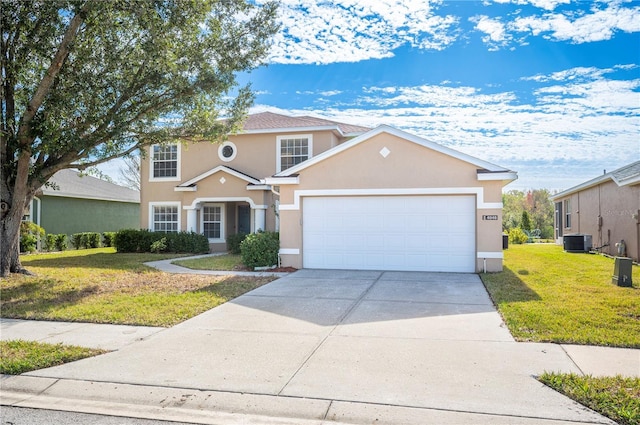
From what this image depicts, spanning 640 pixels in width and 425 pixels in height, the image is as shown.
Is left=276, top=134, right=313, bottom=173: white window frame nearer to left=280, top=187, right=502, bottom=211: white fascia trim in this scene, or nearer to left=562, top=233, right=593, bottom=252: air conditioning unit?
left=280, top=187, right=502, bottom=211: white fascia trim

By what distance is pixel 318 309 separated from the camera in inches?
318

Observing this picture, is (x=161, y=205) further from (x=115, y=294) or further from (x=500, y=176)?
(x=500, y=176)

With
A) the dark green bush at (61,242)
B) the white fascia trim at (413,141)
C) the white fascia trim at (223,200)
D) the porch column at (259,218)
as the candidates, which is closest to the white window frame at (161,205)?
the white fascia trim at (223,200)

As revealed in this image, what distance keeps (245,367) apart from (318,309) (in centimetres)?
301

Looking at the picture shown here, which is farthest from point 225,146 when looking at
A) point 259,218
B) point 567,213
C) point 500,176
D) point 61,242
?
point 567,213

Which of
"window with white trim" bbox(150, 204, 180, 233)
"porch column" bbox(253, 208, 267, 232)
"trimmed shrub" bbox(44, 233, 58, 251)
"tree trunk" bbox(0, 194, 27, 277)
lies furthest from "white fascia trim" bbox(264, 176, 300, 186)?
"trimmed shrub" bbox(44, 233, 58, 251)

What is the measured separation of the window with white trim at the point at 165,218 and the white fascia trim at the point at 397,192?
30.3ft

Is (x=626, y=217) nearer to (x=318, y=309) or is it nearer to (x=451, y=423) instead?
(x=318, y=309)

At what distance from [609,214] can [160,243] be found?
18.0 metres

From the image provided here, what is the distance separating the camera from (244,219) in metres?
21.6

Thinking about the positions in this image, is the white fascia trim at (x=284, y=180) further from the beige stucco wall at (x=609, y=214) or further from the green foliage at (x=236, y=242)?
the beige stucco wall at (x=609, y=214)

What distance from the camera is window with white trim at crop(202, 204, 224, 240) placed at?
68.8 ft

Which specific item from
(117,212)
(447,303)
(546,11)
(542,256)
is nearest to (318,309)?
(447,303)

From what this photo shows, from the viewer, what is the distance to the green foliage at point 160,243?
19500mm
